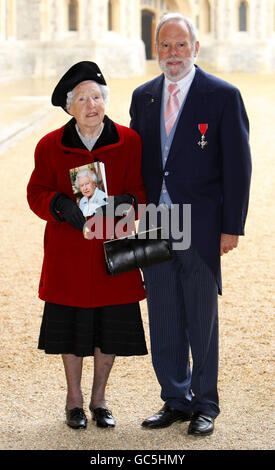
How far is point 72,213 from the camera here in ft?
10.1

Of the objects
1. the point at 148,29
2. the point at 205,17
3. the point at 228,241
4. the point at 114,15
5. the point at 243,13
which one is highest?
the point at 228,241

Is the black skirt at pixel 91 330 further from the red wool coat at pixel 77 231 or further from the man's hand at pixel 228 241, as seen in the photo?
the man's hand at pixel 228 241

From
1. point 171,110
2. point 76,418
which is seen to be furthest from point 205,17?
point 76,418

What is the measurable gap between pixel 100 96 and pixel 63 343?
3.47ft

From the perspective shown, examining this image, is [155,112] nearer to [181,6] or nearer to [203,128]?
[203,128]

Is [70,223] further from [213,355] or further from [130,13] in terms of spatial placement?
[130,13]

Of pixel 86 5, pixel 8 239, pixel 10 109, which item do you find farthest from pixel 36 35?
pixel 8 239

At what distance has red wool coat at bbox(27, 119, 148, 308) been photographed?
323 cm

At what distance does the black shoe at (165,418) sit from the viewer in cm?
341

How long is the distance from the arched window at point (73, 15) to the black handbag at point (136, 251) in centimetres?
2914

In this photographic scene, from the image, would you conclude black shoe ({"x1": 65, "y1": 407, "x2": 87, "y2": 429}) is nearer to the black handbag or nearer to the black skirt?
the black skirt

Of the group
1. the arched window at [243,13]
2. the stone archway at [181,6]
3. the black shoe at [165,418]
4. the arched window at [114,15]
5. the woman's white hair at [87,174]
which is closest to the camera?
the woman's white hair at [87,174]

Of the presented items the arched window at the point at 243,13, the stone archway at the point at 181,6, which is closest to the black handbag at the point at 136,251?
the arched window at the point at 243,13

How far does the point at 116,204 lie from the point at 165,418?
100 centimetres
